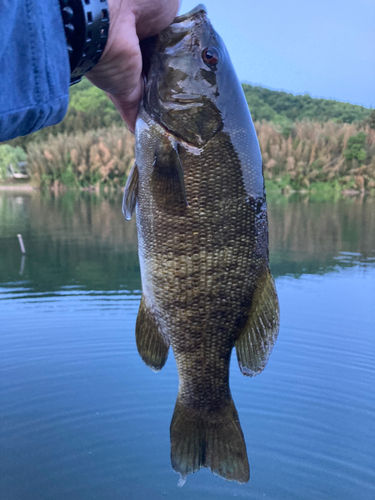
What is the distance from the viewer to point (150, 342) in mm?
2205

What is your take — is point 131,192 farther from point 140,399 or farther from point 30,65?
point 140,399

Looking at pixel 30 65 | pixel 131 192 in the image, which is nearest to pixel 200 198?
pixel 131 192

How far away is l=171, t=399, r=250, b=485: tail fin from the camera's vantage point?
2223 millimetres

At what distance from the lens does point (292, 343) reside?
9.12 m

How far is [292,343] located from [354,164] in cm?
3384

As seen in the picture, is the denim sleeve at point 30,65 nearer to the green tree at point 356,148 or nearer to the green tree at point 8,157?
the green tree at point 356,148

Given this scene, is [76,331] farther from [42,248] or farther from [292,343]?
[42,248]

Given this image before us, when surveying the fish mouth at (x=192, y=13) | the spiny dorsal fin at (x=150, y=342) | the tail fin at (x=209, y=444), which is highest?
the fish mouth at (x=192, y=13)

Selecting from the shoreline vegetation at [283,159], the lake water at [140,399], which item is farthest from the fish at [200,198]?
the shoreline vegetation at [283,159]

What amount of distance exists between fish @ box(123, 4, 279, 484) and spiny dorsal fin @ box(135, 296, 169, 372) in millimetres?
43

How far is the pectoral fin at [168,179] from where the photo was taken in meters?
1.90

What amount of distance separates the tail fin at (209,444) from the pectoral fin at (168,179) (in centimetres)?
100

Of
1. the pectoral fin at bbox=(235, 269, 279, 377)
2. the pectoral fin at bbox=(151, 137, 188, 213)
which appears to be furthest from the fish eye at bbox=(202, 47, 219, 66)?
the pectoral fin at bbox=(235, 269, 279, 377)

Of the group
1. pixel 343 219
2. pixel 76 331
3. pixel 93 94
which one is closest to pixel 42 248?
pixel 76 331
